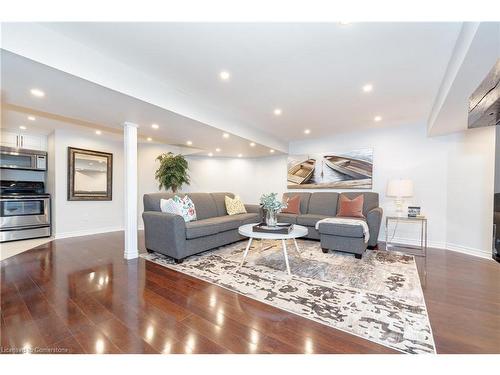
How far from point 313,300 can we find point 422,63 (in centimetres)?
255

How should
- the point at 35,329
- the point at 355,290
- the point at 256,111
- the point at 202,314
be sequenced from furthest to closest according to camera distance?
the point at 256,111
the point at 355,290
the point at 202,314
the point at 35,329

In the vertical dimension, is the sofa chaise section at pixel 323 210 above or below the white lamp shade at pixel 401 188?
below

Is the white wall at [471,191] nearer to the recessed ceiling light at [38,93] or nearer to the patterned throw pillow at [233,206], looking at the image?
the patterned throw pillow at [233,206]

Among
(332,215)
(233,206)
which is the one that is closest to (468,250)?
(332,215)

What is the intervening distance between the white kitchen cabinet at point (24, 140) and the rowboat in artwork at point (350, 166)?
20.6ft

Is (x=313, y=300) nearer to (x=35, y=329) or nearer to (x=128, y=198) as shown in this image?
(x=35, y=329)

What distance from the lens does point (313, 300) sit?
6.21ft

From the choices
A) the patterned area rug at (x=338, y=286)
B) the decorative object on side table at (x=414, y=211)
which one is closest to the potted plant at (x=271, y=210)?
the patterned area rug at (x=338, y=286)

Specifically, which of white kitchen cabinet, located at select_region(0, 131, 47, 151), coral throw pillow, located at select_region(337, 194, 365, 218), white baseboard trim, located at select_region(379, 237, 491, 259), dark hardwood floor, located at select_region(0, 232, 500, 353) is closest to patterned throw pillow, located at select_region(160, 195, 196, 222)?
dark hardwood floor, located at select_region(0, 232, 500, 353)

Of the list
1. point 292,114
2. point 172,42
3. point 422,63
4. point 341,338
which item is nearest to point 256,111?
point 292,114

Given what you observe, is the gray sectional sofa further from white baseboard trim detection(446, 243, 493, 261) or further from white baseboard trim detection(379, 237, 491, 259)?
white baseboard trim detection(446, 243, 493, 261)

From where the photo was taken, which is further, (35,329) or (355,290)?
(355,290)

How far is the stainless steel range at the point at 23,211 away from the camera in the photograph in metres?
3.88
